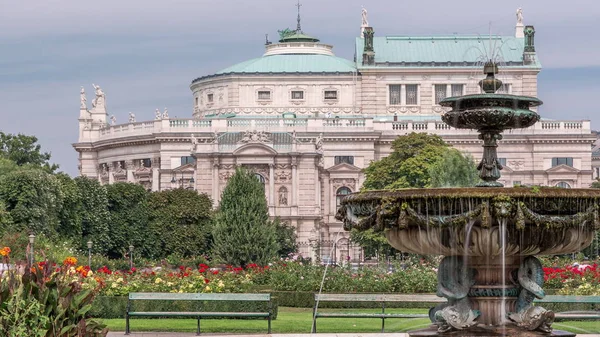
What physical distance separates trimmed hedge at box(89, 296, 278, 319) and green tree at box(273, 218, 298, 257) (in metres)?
54.4

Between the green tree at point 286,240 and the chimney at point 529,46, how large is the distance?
99.3ft

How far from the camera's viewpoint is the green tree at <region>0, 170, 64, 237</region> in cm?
7181

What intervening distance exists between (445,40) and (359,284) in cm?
7934

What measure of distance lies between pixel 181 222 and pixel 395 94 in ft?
104

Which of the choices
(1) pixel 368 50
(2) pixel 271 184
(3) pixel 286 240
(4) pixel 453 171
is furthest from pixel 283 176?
(4) pixel 453 171

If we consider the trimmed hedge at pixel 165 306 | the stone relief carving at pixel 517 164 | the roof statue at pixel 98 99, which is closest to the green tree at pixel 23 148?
the roof statue at pixel 98 99

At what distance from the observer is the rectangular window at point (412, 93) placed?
115188mm

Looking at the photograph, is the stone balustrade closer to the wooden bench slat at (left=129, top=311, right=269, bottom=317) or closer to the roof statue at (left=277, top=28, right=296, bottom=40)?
the roof statue at (left=277, top=28, right=296, bottom=40)

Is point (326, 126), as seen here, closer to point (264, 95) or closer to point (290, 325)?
point (264, 95)

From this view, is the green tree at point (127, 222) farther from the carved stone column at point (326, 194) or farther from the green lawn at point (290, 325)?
the green lawn at point (290, 325)

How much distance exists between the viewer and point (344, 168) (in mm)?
106812

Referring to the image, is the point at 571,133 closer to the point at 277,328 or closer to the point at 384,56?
the point at 384,56

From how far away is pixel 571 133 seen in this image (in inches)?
4345

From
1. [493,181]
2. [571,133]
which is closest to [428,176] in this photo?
[571,133]
